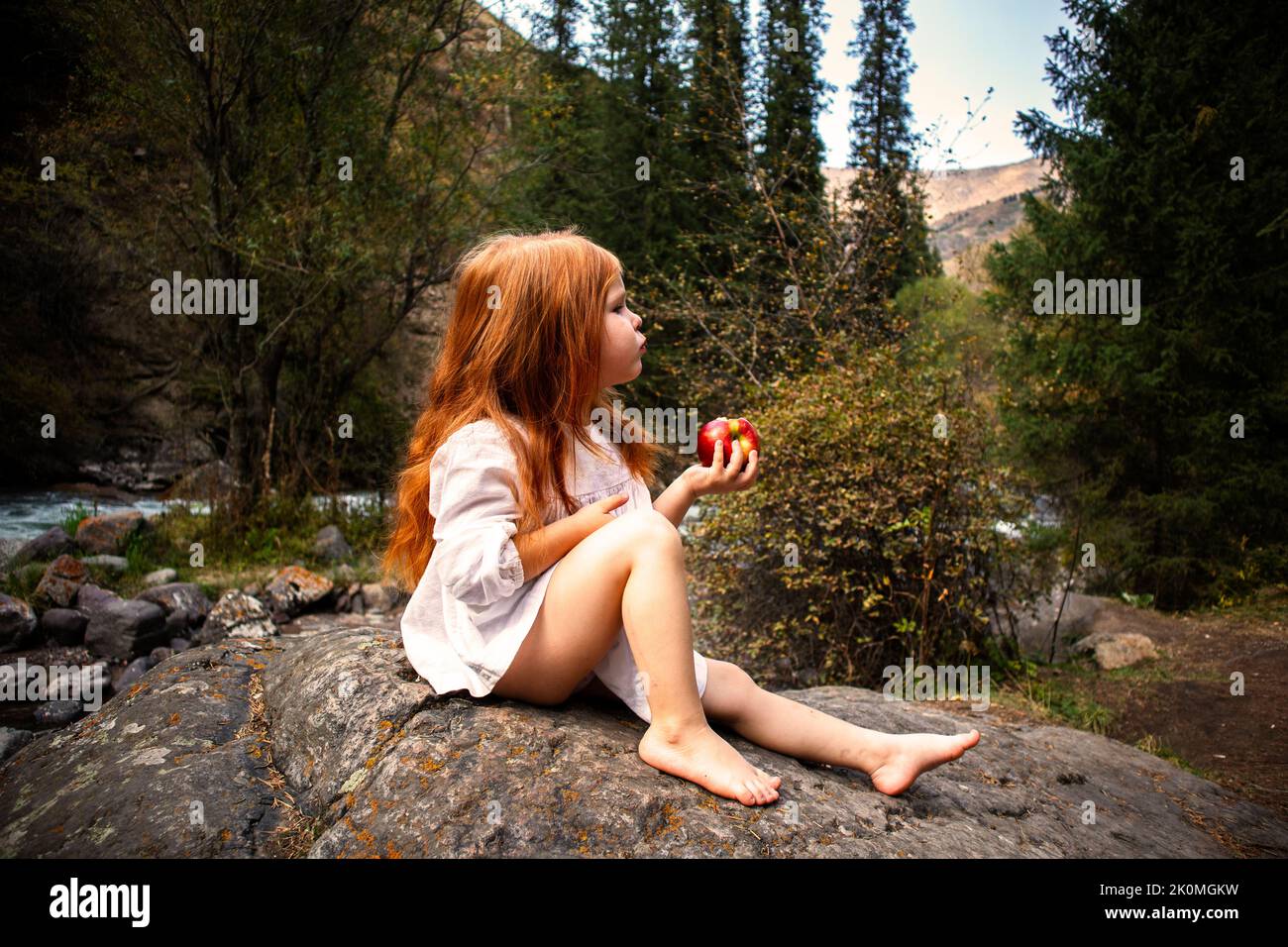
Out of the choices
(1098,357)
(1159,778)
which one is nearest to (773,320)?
(1098,357)

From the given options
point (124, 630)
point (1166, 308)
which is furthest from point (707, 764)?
point (1166, 308)

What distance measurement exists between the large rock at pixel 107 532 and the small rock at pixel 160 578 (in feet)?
2.73

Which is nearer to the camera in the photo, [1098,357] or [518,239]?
[518,239]

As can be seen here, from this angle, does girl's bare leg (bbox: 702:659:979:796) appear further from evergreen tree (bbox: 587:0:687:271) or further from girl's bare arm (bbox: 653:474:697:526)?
evergreen tree (bbox: 587:0:687:271)

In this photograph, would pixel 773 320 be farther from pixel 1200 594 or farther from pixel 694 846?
pixel 694 846

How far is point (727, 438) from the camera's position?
280 cm

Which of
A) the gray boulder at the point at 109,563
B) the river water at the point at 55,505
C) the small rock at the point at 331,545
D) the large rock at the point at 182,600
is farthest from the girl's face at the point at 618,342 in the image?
the river water at the point at 55,505

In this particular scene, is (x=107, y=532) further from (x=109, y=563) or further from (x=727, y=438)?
(x=727, y=438)

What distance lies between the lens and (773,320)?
10.8 metres

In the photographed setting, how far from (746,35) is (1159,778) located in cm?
1898

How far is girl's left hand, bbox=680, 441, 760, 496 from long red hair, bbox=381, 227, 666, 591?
0.30m

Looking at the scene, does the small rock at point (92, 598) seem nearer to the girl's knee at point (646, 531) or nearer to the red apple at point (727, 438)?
the red apple at point (727, 438)

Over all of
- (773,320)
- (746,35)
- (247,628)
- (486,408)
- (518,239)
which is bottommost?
(247,628)

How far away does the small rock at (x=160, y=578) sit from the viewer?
777 centimetres
